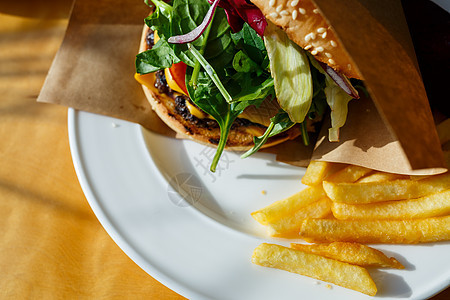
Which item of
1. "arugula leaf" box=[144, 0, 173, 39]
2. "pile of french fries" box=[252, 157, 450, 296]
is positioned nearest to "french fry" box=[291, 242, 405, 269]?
"pile of french fries" box=[252, 157, 450, 296]

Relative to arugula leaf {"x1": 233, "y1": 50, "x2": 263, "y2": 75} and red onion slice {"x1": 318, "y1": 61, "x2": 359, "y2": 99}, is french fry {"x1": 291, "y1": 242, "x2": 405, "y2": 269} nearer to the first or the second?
red onion slice {"x1": 318, "y1": 61, "x2": 359, "y2": 99}

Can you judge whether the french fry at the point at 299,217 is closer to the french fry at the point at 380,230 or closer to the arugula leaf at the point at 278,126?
Answer: the french fry at the point at 380,230

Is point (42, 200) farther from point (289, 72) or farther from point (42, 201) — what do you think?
point (289, 72)

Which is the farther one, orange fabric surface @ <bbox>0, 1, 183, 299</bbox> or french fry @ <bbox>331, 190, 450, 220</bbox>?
orange fabric surface @ <bbox>0, 1, 183, 299</bbox>

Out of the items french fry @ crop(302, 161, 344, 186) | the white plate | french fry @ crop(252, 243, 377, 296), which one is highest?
french fry @ crop(302, 161, 344, 186)

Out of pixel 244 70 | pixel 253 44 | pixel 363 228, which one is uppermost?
pixel 253 44

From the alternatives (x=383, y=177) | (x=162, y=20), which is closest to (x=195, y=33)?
(x=162, y=20)

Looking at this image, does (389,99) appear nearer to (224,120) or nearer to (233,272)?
(224,120)

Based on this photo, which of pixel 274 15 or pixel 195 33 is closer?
pixel 274 15
